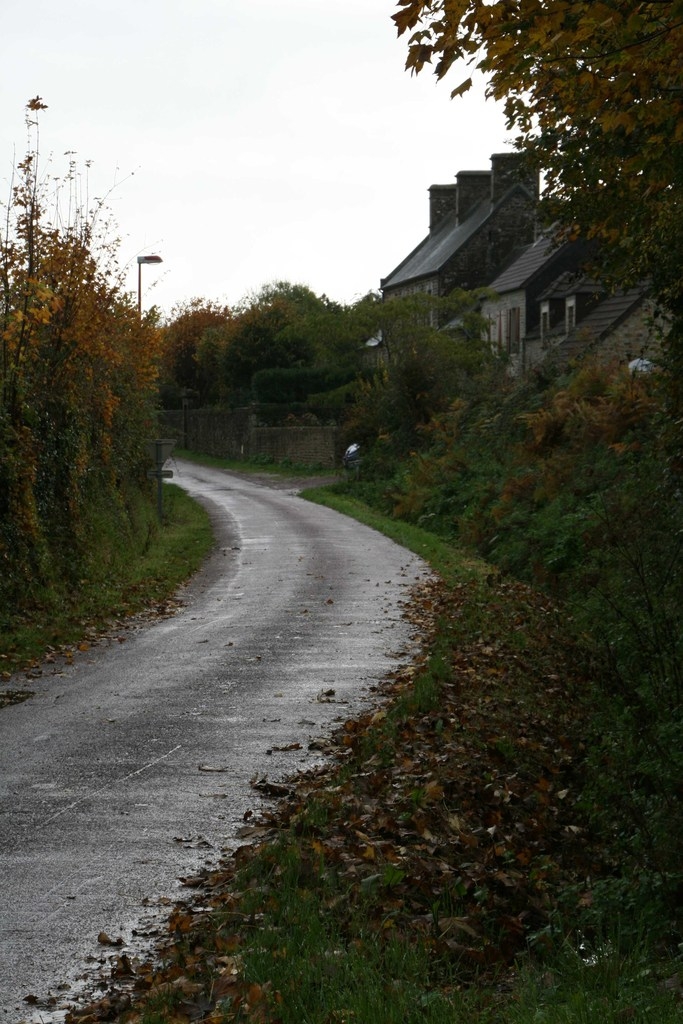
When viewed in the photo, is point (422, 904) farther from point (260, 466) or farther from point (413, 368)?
point (260, 466)

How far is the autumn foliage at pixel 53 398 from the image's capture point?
18094mm

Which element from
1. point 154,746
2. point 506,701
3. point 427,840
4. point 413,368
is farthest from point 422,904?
point 413,368

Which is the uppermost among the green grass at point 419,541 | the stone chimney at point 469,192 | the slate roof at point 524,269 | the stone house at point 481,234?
the stone chimney at point 469,192

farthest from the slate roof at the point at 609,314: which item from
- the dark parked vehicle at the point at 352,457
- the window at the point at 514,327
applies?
the window at the point at 514,327

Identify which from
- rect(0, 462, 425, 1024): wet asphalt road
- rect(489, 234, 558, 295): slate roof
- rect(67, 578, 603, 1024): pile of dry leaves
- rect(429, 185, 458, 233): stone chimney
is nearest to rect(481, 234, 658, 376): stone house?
rect(489, 234, 558, 295): slate roof

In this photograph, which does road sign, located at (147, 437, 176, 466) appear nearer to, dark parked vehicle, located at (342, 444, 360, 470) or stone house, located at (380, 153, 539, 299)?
dark parked vehicle, located at (342, 444, 360, 470)

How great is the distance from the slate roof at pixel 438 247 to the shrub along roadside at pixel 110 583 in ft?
143

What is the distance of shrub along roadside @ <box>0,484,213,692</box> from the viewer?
15953 mm

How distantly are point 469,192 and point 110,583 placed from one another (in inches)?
2380

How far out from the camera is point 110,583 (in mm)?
21141

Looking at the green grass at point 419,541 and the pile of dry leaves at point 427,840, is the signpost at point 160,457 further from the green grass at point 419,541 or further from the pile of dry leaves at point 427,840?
the pile of dry leaves at point 427,840

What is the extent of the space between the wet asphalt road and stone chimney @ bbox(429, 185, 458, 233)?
63326mm

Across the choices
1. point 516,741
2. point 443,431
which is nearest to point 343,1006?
point 516,741

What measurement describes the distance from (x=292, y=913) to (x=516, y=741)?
4081 millimetres
